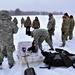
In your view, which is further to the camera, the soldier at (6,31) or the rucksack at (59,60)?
the rucksack at (59,60)

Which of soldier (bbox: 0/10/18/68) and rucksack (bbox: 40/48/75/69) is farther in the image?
rucksack (bbox: 40/48/75/69)

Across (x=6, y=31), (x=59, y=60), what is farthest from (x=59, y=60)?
(x=6, y=31)

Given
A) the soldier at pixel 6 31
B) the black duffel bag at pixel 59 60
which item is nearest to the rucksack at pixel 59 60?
the black duffel bag at pixel 59 60

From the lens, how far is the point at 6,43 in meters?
7.55

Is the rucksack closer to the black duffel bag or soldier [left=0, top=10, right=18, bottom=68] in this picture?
the black duffel bag

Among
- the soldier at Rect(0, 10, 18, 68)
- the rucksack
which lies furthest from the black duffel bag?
the soldier at Rect(0, 10, 18, 68)

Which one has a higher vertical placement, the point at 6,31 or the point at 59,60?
the point at 6,31

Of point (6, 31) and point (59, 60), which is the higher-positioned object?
point (6, 31)

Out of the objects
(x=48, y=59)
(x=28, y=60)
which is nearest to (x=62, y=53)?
(x=48, y=59)

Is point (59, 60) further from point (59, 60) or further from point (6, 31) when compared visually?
point (6, 31)

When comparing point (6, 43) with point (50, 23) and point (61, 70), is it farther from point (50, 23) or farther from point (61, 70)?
point (50, 23)

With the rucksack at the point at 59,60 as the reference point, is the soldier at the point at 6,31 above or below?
above

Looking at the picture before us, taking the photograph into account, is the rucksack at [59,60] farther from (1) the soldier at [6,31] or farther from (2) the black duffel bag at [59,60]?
(1) the soldier at [6,31]

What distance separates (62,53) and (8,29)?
1.92 meters
